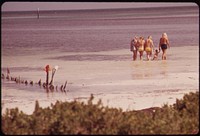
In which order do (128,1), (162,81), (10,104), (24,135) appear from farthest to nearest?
(162,81) → (10,104) → (128,1) → (24,135)

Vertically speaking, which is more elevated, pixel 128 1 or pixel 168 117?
pixel 128 1

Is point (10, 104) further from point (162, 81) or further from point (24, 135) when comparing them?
point (24, 135)

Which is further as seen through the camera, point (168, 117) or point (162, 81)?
point (162, 81)

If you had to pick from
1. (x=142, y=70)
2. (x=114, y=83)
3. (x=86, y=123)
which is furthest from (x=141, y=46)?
(x=86, y=123)

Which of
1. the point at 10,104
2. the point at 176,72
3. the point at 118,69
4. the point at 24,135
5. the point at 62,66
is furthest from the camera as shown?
the point at 62,66

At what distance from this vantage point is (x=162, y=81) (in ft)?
51.7

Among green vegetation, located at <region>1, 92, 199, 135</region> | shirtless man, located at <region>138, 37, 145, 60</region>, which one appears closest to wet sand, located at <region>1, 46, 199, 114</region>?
shirtless man, located at <region>138, 37, 145, 60</region>

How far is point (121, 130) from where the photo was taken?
198 inches

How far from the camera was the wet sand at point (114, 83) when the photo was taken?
12.6 metres

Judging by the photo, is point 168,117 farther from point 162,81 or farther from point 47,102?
point 162,81

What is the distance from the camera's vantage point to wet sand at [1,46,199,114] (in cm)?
1259

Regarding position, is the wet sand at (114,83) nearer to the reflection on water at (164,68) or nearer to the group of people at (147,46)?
the reflection on water at (164,68)

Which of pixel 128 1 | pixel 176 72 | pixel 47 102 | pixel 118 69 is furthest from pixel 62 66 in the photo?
pixel 128 1

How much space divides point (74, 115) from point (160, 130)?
84 cm
